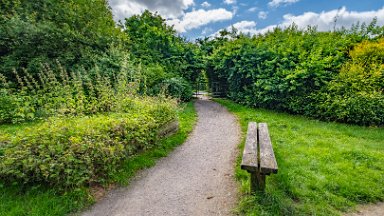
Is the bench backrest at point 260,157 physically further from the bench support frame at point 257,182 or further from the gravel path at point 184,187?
the gravel path at point 184,187

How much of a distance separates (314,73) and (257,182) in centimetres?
709

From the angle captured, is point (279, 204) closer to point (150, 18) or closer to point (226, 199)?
point (226, 199)

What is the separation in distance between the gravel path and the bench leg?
0.35 m

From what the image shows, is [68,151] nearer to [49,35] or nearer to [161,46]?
[49,35]

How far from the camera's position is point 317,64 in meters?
8.95

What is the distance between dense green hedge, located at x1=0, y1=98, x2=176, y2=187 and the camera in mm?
3215

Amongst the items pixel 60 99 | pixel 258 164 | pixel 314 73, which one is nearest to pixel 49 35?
pixel 60 99

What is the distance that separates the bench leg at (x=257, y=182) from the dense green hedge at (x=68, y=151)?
2.10m

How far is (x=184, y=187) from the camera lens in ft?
12.5

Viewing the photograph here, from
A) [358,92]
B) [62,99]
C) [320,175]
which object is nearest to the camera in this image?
[320,175]

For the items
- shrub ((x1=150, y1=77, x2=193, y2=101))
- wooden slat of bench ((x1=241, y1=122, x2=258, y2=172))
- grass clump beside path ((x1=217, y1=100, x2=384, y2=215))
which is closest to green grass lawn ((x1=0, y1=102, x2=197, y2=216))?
wooden slat of bench ((x1=241, y1=122, x2=258, y2=172))

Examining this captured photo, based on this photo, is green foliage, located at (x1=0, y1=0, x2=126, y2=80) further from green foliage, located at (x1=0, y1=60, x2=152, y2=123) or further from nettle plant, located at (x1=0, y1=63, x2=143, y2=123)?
green foliage, located at (x1=0, y1=60, x2=152, y2=123)

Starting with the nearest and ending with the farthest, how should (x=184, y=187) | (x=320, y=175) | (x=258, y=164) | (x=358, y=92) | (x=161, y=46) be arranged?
(x=258, y=164) → (x=184, y=187) → (x=320, y=175) → (x=358, y=92) → (x=161, y=46)

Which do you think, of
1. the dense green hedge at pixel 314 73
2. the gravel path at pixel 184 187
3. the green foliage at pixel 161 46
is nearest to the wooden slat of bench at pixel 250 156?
the gravel path at pixel 184 187
